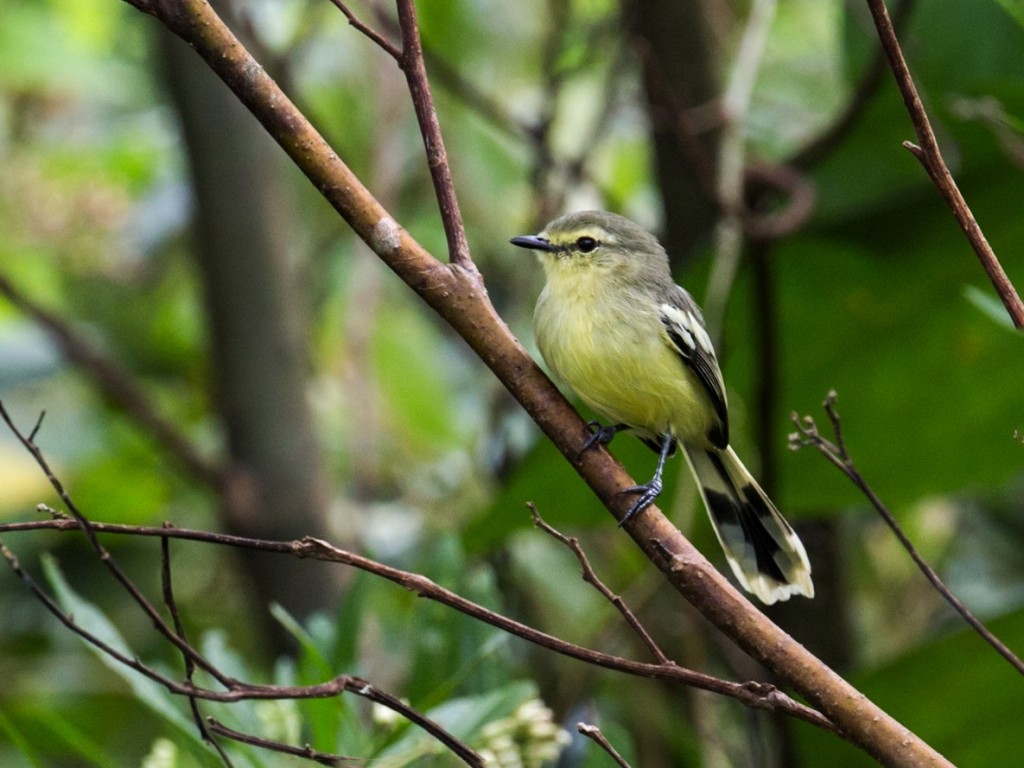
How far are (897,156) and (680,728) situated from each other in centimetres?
162

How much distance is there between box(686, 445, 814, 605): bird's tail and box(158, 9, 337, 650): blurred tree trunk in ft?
3.69

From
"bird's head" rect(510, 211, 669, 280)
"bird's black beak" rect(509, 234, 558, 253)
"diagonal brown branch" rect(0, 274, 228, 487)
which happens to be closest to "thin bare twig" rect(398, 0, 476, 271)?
"bird's black beak" rect(509, 234, 558, 253)

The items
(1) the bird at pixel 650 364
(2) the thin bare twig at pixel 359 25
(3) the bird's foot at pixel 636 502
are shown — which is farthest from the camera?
(1) the bird at pixel 650 364

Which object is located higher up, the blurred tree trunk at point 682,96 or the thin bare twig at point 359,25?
the blurred tree trunk at point 682,96

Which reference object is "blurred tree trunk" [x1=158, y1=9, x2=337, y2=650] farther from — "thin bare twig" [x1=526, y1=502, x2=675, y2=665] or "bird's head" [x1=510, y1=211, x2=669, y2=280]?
"thin bare twig" [x1=526, y1=502, x2=675, y2=665]

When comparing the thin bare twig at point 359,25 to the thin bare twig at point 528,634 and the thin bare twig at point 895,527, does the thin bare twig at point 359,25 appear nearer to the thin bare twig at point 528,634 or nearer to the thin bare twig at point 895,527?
the thin bare twig at point 528,634

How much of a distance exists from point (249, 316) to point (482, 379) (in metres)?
1.52

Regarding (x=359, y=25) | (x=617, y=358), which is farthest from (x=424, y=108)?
(x=617, y=358)

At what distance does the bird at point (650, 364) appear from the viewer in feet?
8.80

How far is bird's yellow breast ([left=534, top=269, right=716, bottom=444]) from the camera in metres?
2.69

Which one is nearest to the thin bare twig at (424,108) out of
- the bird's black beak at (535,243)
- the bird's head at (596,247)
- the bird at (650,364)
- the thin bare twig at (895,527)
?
the thin bare twig at (895,527)

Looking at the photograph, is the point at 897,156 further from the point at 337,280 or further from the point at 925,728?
the point at 337,280

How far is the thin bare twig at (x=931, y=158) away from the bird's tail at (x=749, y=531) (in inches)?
40.5

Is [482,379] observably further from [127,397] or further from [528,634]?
[528,634]
